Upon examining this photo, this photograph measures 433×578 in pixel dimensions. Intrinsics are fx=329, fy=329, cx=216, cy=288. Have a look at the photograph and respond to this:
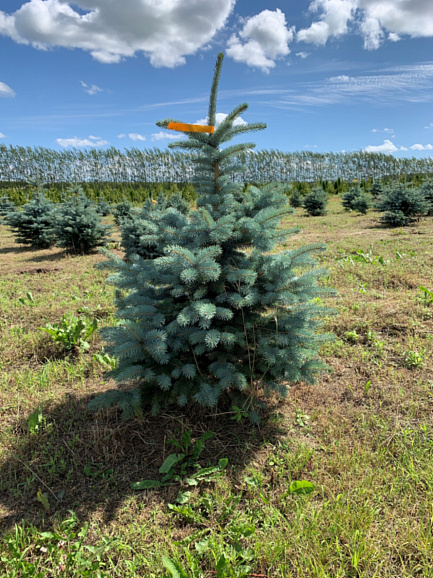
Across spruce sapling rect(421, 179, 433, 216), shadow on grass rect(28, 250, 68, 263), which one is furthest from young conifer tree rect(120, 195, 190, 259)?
spruce sapling rect(421, 179, 433, 216)

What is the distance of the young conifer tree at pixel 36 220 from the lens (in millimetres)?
10398

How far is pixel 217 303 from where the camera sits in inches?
98.3

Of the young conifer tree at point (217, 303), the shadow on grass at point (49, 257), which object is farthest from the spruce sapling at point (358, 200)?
the young conifer tree at point (217, 303)

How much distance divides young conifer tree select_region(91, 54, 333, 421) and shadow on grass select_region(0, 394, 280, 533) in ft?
0.66

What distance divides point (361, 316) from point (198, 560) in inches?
131

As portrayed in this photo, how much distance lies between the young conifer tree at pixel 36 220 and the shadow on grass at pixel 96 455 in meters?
8.89

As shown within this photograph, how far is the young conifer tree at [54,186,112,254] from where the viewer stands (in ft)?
30.1

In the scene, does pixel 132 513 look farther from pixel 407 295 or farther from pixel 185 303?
pixel 407 295

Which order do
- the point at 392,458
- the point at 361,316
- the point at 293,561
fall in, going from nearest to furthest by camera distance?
the point at 293,561
the point at 392,458
the point at 361,316

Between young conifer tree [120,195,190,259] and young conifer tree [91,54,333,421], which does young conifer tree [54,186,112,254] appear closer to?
young conifer tree [120,195,190,259]

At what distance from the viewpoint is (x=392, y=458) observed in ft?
7.21

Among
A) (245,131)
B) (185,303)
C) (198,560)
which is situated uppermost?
(245,131)

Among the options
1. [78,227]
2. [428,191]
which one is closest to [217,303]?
[78,227]

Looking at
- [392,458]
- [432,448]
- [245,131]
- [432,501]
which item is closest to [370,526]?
[432,501]
